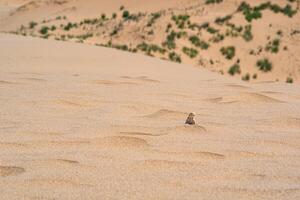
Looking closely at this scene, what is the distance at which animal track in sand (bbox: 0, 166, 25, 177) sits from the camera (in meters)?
2.79

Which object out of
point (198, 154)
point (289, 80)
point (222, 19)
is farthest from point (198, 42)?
point (198, 154)

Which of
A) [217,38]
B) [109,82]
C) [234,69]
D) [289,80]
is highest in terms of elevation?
[217,38]

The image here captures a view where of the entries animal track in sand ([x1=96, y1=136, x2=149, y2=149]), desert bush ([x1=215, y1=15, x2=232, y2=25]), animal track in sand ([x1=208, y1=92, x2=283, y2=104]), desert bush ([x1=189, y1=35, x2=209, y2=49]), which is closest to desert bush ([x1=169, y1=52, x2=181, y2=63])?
desert bush ([x1=189, y1=35, x2=209, y2=49])

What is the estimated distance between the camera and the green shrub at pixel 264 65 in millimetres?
11500

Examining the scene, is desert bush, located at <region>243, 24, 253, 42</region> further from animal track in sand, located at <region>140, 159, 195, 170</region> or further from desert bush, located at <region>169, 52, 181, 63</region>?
animal track in sand, located at <region>140, 159, 195, 170</region>

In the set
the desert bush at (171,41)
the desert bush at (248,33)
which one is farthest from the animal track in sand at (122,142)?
the desert bush at (248,33)

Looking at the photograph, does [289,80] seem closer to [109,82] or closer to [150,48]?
[150,48]

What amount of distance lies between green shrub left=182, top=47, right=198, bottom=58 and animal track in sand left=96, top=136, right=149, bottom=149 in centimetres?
817

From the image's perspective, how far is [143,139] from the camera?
11.2ft

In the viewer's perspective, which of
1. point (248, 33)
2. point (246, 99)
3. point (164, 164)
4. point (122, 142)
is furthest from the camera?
point (248, 33)

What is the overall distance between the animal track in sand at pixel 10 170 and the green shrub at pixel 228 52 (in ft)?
30.6

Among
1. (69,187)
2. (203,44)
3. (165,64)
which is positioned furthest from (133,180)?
(203,44)

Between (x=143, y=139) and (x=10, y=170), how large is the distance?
84cm

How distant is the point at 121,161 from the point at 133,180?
1.02 feet
